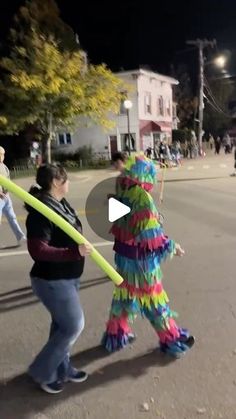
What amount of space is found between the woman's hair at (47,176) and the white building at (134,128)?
3678 cm

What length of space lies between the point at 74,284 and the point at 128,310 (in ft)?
2.63

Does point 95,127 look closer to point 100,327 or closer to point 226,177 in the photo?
point 226,177

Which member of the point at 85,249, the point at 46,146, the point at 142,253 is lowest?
the point at 46,146

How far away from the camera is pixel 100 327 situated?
15.3 feet

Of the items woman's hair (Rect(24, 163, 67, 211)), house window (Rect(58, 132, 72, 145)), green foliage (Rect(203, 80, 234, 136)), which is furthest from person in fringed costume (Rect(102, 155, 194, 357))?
green foliage (Rect(203, 80, 234, 136))

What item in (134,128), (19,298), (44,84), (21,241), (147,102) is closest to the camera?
(19,298)

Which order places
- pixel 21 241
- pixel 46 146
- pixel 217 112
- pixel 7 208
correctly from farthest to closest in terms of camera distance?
pixel 217 112 < pixel 46 146 < pixel 21 241 < pixel 7 208

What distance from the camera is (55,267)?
327cm

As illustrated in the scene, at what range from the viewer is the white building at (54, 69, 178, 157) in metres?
41.1

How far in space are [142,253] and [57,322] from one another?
35.7 inches
